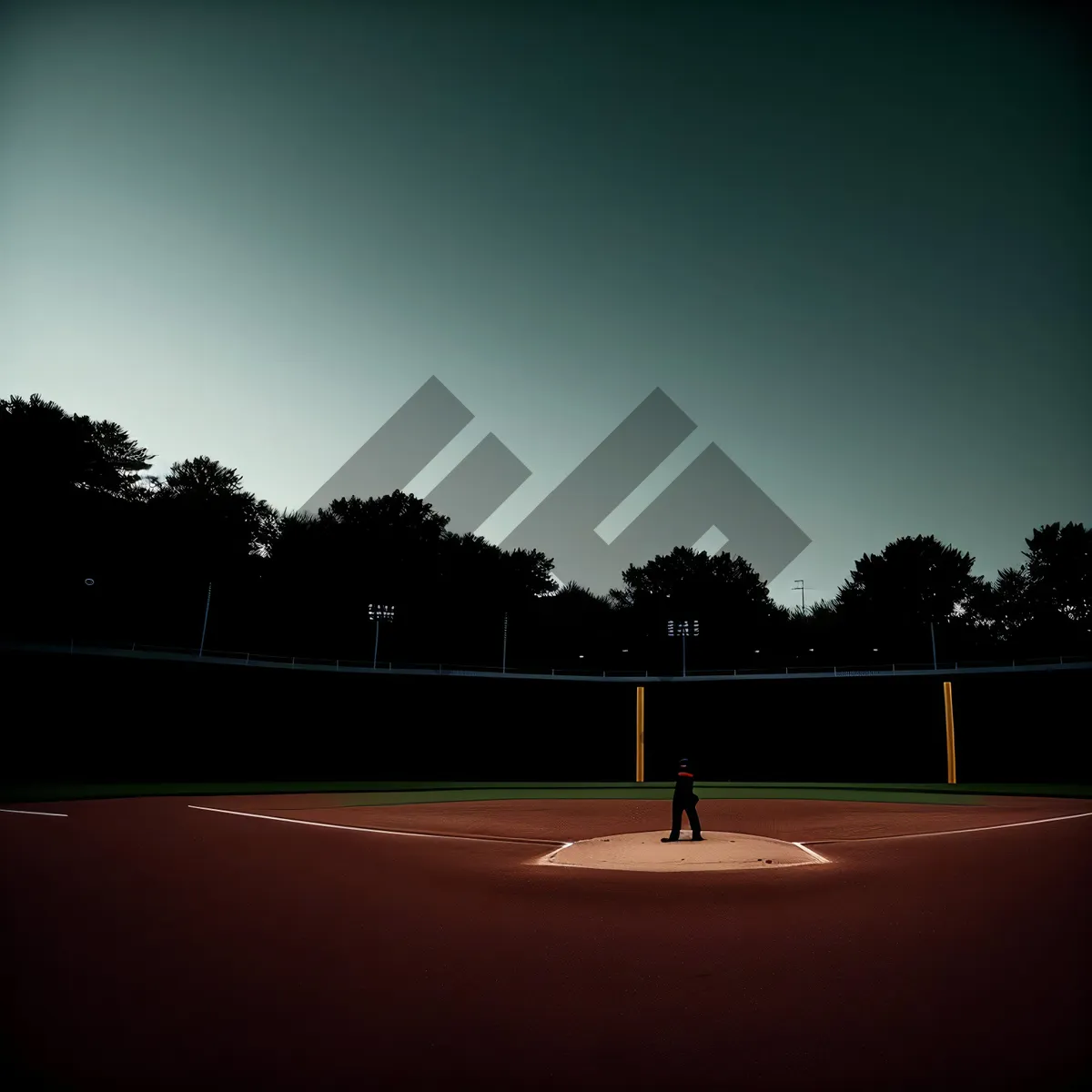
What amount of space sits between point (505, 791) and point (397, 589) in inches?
1569

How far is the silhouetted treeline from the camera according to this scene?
52906 millimetres

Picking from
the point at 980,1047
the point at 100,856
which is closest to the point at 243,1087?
the point at 980,1047

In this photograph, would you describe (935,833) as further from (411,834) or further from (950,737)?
(950,737)

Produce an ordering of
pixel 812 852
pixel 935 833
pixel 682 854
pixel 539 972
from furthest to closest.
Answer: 1. pixel 935 833
2. pixel 812 852
3. pixel 682 854
4. pixel 539 972

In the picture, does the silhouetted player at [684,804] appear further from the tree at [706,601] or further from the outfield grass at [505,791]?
the tree at [706,601]

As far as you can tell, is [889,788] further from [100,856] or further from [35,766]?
[35,766]

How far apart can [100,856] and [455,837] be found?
259 inches

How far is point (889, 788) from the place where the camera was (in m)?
32.0

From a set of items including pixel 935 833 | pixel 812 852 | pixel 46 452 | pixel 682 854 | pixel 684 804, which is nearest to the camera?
pixel 682 854

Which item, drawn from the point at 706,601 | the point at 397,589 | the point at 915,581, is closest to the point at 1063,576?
the point at 915,581

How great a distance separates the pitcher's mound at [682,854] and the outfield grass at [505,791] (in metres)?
12.2

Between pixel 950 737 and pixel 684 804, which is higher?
pixel 950 737

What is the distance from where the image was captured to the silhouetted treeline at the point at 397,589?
52906mm

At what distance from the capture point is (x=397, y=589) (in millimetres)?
68938
